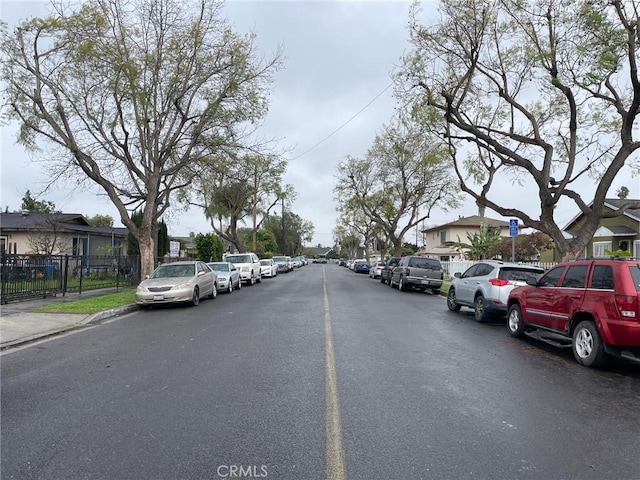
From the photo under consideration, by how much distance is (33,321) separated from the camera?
11.8 metres

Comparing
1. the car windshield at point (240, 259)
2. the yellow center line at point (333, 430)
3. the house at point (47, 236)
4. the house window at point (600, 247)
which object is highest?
the house at point (47, 236)

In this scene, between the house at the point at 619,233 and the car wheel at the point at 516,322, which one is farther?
the house at the point at 619,233

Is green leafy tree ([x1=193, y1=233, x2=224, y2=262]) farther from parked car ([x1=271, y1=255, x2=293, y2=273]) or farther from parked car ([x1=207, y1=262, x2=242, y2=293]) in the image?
parked car ([x1=207, y1=262, x2=242, y2=293])

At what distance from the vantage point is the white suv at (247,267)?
27244 mm

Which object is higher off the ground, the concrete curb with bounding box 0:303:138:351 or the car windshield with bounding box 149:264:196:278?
the car windshield with bounding box 149:264:196:278

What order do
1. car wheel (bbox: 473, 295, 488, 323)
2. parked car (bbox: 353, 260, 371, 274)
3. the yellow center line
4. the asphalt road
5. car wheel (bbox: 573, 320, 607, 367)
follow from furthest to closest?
1. parked car (bbox: 353, 260, 371, 274)
2. car wheel (bbox: 473, 295, 488, 323)
3. car wheel (bbox: 573, 320, 607, 367)
4. the asphalt road
5. the yellow center line

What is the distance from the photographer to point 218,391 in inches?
236

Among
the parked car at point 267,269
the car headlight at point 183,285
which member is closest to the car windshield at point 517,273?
the car headlight at point 183,285

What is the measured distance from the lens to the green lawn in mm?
13461

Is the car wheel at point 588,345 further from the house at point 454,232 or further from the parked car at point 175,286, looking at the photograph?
the house at point 454,232

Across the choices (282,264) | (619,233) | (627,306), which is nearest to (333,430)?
(627,306)

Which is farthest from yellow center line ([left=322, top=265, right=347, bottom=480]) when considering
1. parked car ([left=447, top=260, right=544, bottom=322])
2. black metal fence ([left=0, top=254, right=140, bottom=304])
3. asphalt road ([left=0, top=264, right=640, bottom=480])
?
black metal fence ([left=0, top=254, right=140, bottom=304])

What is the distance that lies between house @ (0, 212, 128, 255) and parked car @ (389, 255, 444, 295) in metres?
16.5

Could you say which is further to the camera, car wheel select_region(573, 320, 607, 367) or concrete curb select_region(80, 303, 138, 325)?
concrete curb select_region(80, 303, 138, 325)
